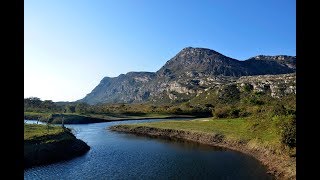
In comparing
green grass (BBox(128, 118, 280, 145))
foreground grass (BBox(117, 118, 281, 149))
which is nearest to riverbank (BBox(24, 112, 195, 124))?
foreground grass (BBox(117, 118, 281, 149))

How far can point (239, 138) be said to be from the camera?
259 feet

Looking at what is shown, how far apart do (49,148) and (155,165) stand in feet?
68.2

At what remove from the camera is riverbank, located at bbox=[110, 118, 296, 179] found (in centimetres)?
5316

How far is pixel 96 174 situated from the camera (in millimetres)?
51688

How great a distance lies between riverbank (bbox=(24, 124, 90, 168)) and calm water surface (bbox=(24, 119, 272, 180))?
218cm

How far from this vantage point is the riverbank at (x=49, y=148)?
190 feet

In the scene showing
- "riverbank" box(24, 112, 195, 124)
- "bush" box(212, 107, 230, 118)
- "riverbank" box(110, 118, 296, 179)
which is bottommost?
"riverbank" box(110, 118, 296, 179)

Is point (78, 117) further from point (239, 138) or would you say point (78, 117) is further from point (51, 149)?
point (239, 138)

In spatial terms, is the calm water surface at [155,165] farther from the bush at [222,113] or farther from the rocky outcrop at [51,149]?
the bush at [222,113]

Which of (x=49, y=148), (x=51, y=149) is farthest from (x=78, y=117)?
(x=49, y=148)

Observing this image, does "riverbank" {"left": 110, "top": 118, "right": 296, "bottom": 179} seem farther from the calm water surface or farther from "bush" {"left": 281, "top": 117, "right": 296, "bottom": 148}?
the calm water surface

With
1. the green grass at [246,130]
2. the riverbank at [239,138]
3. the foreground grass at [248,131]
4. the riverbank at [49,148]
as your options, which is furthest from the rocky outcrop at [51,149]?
the green grass at [246,130]
